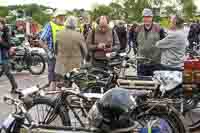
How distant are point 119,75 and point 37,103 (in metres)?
1.76

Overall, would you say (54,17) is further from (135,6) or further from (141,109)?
(135,6)

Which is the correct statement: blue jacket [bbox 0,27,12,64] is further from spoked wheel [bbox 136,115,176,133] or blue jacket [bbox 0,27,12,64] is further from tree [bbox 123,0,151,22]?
tree [bbox 123,0,151,22]

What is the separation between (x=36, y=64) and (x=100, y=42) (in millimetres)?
6622

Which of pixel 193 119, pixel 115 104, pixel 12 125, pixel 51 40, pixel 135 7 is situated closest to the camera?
pixel 115 104

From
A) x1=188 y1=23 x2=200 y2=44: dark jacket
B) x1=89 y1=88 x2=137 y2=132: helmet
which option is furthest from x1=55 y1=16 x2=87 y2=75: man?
x1=188 y1=23 x2=200 y2=44: dark jacket

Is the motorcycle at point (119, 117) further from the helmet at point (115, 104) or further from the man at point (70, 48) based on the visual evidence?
the man at point (70, 48)

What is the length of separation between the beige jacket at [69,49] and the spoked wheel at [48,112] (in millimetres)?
2566

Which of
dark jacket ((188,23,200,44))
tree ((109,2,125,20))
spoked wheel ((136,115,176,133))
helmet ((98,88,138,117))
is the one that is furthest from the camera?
tree ((109,2,125,20))

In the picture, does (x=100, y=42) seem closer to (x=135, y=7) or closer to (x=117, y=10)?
(x=135, y=7)

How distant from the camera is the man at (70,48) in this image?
26.1 feet

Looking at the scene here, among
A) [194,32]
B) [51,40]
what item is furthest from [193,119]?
[194,32]

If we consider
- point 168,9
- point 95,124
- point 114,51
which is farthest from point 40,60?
point 168,9

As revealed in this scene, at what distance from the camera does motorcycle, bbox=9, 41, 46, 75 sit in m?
14.1

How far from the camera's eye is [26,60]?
14.2m
